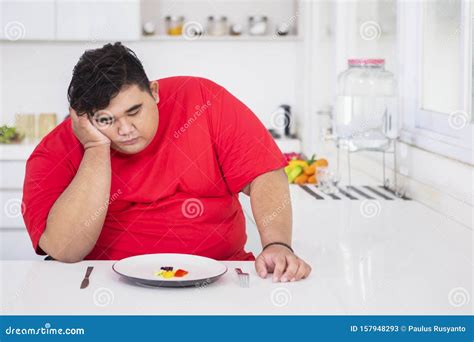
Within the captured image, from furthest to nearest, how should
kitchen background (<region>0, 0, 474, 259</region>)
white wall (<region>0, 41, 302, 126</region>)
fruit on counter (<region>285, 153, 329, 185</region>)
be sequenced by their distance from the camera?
1. white wall (<region>0, 41, 302, 126</region>)
2. fruit on counter (<region>285, 153, 329, 185</region>)
3. kitchen background (<region>0, 0, 474, 259</region>)

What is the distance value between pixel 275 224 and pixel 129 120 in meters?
0.40

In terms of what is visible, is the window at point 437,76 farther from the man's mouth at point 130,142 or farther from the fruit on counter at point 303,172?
the man's mouth at point 130,142

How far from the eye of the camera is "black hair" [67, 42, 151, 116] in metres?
1.58

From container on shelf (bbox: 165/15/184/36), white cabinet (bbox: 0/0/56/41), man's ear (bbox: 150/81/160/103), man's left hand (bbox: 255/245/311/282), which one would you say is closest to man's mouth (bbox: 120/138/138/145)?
man's ear (bbox: 150/81/160/103)

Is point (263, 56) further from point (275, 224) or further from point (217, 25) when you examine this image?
point (275, 224)

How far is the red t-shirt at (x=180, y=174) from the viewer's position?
68.3 inches

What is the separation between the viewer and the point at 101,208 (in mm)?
1649

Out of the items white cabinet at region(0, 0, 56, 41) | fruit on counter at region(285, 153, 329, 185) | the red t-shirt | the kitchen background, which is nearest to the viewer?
the red t-shirt

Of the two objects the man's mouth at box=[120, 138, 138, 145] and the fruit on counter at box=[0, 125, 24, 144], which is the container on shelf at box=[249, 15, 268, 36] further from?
the man's mouth at box=[120, 138, 138, 145]

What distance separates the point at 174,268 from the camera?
1.52 metres

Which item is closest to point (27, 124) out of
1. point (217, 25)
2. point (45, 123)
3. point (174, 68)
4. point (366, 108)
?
point (45, 123)
